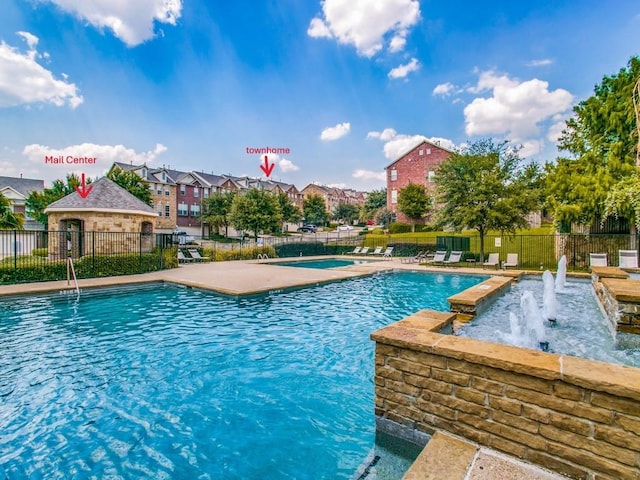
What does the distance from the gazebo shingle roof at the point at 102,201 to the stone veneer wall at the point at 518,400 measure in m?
17.0

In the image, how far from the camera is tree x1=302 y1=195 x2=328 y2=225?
6103cm

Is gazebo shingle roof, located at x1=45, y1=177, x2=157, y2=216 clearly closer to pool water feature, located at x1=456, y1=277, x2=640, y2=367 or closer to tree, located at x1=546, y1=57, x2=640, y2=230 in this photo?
pool water feature, located at x1=456, y1=277, x2=640, y2=367

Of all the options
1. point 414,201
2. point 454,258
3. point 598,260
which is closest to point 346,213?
point 414,201

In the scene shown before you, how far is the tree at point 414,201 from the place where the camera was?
3400cm

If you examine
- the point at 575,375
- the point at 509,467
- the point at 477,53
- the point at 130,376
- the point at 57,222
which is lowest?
the point at 130,376

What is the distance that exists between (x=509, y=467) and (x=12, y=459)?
3.90 metres

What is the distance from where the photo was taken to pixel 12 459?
2.85 m

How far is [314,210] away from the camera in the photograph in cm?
6134

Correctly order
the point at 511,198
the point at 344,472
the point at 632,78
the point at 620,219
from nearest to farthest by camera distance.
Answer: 1. the point at 344,472
2. the point at 632,78
3. the point at 620,219
4. the point at 511,198

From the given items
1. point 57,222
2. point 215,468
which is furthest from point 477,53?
point 57,222

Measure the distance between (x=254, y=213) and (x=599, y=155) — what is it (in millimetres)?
25118

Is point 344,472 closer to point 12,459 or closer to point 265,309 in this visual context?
point 12,459

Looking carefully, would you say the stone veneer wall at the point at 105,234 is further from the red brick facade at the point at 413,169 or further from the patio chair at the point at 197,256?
the red brick facade at the point at 413,169

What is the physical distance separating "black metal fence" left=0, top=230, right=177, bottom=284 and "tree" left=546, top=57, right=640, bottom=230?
59.1ft
